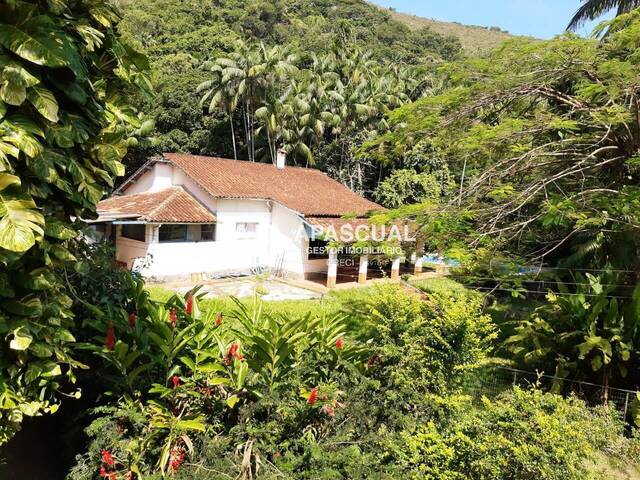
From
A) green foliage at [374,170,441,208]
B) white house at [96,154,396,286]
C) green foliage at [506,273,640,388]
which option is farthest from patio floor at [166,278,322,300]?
green foliage at [374,170,441,208]

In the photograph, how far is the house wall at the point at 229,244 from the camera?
726 inches

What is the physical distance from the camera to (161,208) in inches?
714

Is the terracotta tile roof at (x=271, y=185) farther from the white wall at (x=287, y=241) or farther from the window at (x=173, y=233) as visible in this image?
the window at (x=173, y=233)

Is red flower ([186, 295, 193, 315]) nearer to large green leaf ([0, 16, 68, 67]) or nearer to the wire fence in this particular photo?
large green leaf ([0, 16, 68, 67])

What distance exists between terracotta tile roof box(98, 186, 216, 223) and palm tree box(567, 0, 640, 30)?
1783cm

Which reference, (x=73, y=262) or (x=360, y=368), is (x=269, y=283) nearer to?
(x=360, y=368)

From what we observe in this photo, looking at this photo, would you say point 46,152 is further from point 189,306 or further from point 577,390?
point 577,390

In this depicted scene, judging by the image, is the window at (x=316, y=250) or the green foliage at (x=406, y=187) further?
the green foliage at (x=406, y=187)

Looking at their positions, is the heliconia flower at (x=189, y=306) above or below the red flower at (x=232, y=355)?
above

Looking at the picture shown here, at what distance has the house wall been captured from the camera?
1844 cm

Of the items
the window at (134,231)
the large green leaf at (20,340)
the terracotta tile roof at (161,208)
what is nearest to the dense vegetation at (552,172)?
the large green leaf at (20,340)

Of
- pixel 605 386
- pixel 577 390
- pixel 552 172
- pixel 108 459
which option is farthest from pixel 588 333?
pixel 108 459

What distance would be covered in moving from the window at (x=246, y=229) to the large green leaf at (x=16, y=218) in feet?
59.2

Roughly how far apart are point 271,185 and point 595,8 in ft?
51.9
